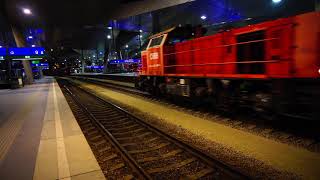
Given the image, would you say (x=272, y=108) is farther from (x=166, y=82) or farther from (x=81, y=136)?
(x=166, y=82)

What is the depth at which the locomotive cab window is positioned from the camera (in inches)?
309

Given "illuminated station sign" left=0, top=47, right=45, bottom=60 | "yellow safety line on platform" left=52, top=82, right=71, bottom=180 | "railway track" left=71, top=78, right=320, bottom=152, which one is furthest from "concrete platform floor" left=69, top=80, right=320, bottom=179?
"illuminated station sign" left=0, top=47, right=45, bottom=60

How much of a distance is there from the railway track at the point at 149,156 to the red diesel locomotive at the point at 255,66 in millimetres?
2529

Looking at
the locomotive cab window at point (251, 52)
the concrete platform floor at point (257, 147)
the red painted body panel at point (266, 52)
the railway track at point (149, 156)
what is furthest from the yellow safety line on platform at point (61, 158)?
the locomotive cab window at point (251, 52)

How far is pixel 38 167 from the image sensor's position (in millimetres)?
5293

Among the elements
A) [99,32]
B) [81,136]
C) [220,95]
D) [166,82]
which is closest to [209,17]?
[99,32]

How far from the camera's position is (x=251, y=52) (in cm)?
830

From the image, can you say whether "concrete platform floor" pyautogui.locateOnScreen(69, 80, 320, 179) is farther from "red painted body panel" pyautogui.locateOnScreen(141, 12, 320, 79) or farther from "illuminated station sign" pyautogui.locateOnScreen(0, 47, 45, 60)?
"illuminated station sign" pyautogui.locateOnScreen(0, 47, 45, 60)

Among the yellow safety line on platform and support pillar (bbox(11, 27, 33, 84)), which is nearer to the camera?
the yellow safety line on platform

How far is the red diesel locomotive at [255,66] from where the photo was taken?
620 cm

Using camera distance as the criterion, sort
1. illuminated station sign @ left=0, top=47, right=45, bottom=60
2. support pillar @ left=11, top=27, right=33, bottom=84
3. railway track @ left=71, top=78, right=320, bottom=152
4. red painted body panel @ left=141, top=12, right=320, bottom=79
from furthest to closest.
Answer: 1. support pillar @ left=11, top=27, right=33, bottom=84
2. illuminated station sign @ left=0, top=47, right=45, bottom=60
3. railway track @ left=71, top=78, right=320, bottom=152
4. red painted body panel @ left=141, top=12, right=320, bottom=79

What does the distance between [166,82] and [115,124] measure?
4.71 m

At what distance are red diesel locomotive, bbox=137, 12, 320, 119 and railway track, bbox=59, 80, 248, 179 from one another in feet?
8.30

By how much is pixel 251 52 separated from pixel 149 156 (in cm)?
445
